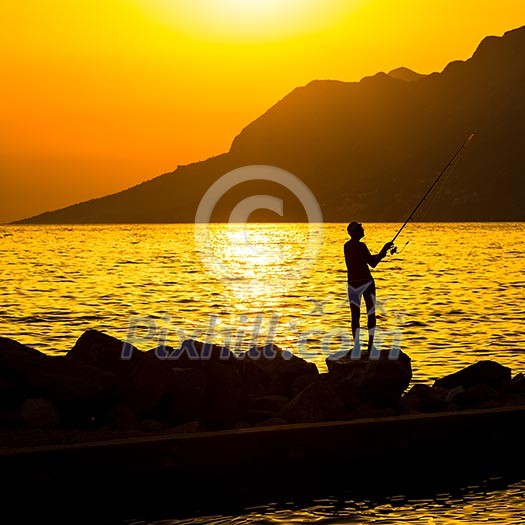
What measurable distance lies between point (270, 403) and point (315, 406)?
1314 millimetres

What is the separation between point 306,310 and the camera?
1606 inches

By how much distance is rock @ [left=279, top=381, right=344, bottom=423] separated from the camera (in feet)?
41.1

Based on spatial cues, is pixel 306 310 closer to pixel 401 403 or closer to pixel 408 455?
pixel 401 403

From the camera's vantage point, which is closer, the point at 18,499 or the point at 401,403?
the point at 18,499

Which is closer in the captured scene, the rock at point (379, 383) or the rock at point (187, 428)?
the rock at point (187, 428)

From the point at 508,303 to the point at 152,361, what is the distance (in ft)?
102

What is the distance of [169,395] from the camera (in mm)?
12953

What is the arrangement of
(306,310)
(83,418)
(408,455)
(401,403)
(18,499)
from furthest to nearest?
(306,310) < (401,403) < (83,418) < (408,455) < (18,499)

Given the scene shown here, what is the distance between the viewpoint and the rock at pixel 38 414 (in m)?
12.0

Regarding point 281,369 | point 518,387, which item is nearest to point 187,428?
point 281,369

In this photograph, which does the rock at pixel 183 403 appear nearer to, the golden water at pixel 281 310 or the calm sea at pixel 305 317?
the calm sea at pixel 305 317

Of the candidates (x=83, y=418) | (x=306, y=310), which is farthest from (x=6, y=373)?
(x=306, y=310)

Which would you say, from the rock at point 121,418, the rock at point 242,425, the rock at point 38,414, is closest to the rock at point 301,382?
the rock at point 242,425

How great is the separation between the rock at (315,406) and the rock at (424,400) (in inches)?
59.5
